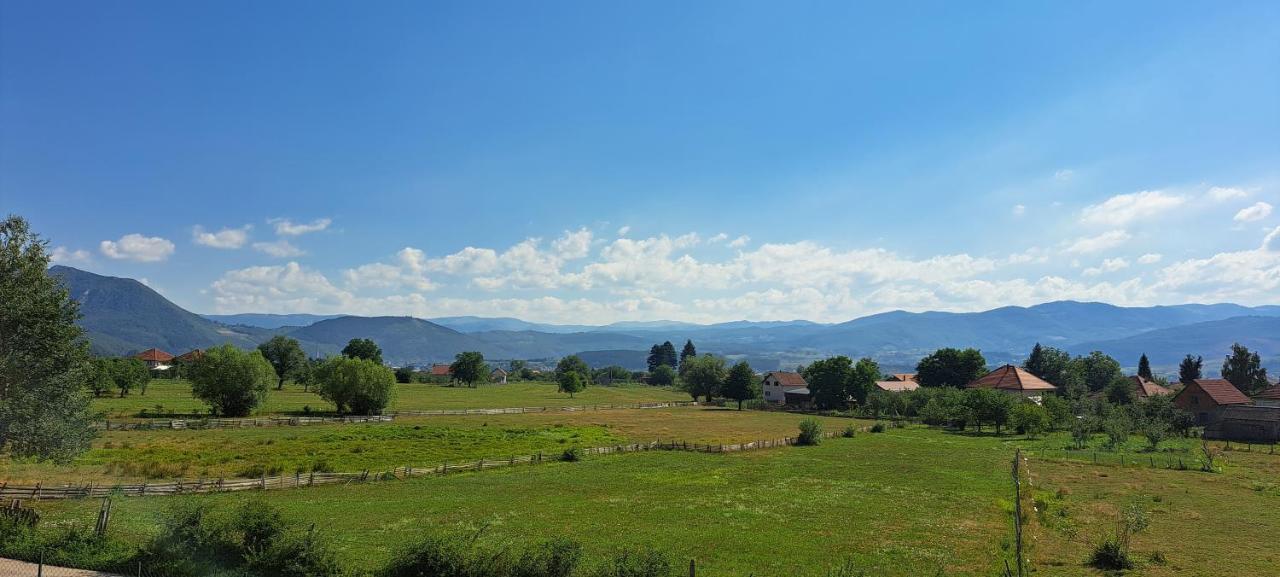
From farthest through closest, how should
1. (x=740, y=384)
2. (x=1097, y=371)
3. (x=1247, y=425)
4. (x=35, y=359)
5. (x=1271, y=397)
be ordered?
1. (x=1097, y=371)
2. (x=740, y=384)
3. (x=1271, y=397)
4. (x=1247, y=425)
5. (x=35, y=359)

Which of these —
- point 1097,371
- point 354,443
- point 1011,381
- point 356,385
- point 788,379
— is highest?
point 1097,371

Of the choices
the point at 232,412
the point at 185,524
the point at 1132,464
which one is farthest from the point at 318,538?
the point at 232,412

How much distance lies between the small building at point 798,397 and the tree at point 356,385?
257 ft

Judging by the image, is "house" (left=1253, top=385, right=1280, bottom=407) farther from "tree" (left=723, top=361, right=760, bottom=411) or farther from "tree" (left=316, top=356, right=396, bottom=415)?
"tree" (left=316, top=356, right=396, bottom=415)

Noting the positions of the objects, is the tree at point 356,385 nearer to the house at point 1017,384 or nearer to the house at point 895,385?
the house at point 895,385

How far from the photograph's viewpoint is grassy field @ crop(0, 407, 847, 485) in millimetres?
37688

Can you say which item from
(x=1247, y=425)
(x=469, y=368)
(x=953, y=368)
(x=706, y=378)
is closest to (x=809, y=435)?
(x=1247, y=425)

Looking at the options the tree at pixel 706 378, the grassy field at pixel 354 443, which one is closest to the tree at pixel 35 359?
the grassy field at pixel 354 443

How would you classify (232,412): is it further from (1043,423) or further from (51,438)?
(1043,423)

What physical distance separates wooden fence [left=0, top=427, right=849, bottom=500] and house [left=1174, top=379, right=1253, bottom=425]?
7029 cm

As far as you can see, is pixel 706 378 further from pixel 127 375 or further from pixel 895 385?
pixel 127 375

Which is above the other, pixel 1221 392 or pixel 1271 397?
pixel 1221 392

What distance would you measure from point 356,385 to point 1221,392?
376 feet

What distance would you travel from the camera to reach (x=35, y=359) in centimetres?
2730
